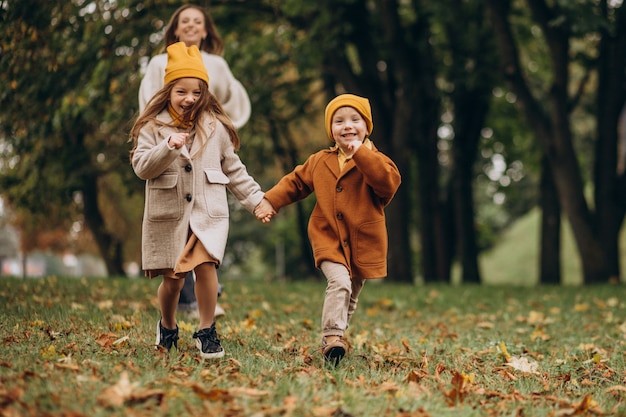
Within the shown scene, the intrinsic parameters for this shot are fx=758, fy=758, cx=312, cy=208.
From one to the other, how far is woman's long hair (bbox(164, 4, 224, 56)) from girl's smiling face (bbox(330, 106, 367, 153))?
6.46 ft

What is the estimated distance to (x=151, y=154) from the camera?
14.3 feet

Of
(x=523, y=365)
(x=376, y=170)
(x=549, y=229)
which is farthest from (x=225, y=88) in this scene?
(x=549, y=229)

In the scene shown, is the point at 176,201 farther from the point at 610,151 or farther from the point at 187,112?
the point at 610,151

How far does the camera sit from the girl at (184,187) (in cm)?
446

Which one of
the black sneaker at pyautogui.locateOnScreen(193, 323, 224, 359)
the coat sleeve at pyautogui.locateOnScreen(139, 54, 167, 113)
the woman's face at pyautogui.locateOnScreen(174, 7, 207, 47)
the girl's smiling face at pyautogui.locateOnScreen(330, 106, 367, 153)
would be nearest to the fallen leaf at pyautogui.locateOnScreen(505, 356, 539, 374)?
the girl's smiling face at pyautogui.locateOnScreen(330, 106, 367, 153)

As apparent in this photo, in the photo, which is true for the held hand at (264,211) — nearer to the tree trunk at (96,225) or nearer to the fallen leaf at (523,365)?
the fallen leaf at (523,365)

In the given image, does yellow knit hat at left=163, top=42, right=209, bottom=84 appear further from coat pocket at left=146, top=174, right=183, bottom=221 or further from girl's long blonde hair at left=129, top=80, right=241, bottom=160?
coat pocket at left=146, top=174, right=183, bottom=221

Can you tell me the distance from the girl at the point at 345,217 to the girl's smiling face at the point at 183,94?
0.76m

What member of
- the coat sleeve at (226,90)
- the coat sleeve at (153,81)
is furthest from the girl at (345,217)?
the coat sleeve at (226,90)

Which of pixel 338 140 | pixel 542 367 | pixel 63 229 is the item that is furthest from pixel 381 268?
pixel 63 229

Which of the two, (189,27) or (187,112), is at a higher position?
(189,27)

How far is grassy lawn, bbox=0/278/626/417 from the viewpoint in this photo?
324 centimetres

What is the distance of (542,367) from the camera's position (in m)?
5.15

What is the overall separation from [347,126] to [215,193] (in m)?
0.91
